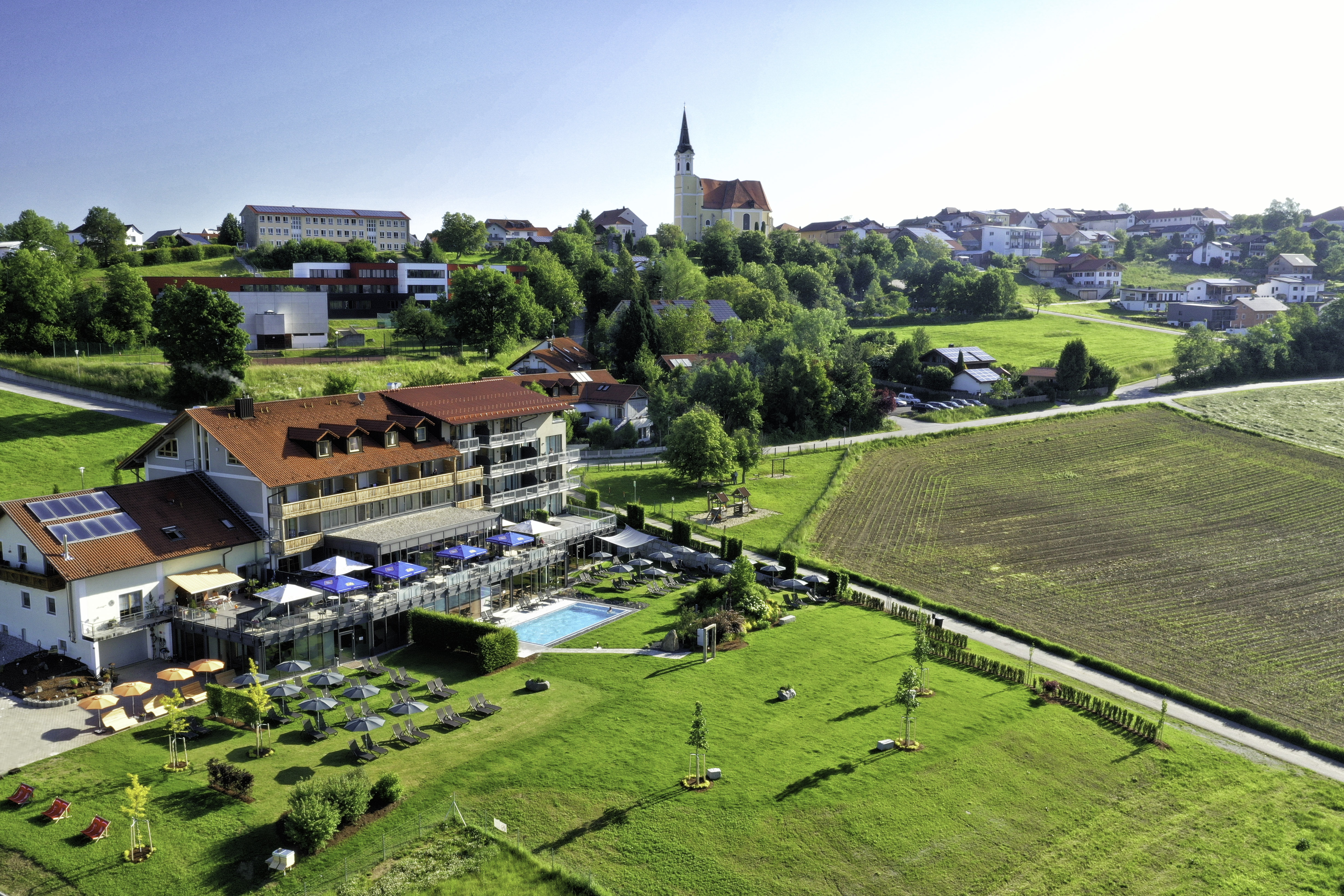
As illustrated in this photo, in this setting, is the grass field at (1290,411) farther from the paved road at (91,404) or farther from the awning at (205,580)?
the paved road at (91,404)

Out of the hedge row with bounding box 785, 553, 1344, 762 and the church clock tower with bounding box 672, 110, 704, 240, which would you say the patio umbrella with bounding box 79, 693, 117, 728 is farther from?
the church clock tower with bounding box 672, 110, 704, 240

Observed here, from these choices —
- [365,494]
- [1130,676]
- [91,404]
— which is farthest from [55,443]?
[1130,676]

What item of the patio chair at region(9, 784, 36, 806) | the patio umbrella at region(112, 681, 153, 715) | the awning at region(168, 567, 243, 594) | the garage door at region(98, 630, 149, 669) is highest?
the awning at region(168, 567, 243, 594)

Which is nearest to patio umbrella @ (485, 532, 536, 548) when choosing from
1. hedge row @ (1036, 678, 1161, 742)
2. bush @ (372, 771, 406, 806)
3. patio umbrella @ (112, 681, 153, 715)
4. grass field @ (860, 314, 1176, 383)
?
patio umbrella @ (112, 681, 153, 715)

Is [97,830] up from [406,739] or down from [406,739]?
up

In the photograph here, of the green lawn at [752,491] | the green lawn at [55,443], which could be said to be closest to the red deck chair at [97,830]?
the green lawn at [55,443]

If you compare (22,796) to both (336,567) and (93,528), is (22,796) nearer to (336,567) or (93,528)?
(93,528)
